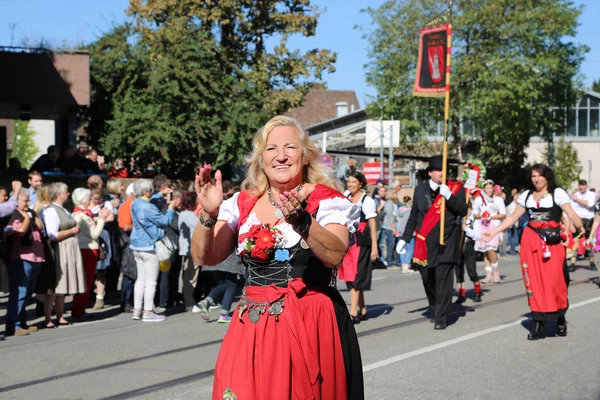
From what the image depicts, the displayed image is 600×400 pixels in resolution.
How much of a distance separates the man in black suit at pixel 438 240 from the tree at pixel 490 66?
32.0 metres

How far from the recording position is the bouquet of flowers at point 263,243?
14.4ft

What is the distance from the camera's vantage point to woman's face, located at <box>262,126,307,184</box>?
15.0 ft

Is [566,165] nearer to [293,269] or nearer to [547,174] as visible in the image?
[547,174]

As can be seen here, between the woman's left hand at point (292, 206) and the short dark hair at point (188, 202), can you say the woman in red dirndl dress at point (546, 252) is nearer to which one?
the short dark hair at point (188, 202)

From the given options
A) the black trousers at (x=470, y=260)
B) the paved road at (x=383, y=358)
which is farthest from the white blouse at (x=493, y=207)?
the paved road at (x=383, y=358)

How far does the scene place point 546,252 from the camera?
10203 millimetres

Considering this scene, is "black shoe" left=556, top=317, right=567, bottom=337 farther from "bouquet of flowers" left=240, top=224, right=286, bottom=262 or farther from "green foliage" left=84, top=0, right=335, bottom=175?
"green foliage" left=84, top=0, right=335, bottom=175

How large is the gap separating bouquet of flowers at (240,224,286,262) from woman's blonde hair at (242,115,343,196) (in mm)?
341

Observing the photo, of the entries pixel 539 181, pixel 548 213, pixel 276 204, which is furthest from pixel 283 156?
pixel 548 213

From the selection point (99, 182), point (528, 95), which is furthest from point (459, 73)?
point (99, 182)

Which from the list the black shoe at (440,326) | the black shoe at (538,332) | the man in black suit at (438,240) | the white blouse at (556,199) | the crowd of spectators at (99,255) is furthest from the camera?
the man in black suit at (438,240)

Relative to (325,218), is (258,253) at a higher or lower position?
lower

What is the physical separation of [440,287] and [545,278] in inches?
53.1

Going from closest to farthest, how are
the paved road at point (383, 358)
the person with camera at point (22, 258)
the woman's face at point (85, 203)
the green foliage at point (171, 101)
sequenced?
the paved road at point (383, 358), the person with camera at point (22, 258), the woman's face at point (85, 203), the green foliage at point (171, 101)
